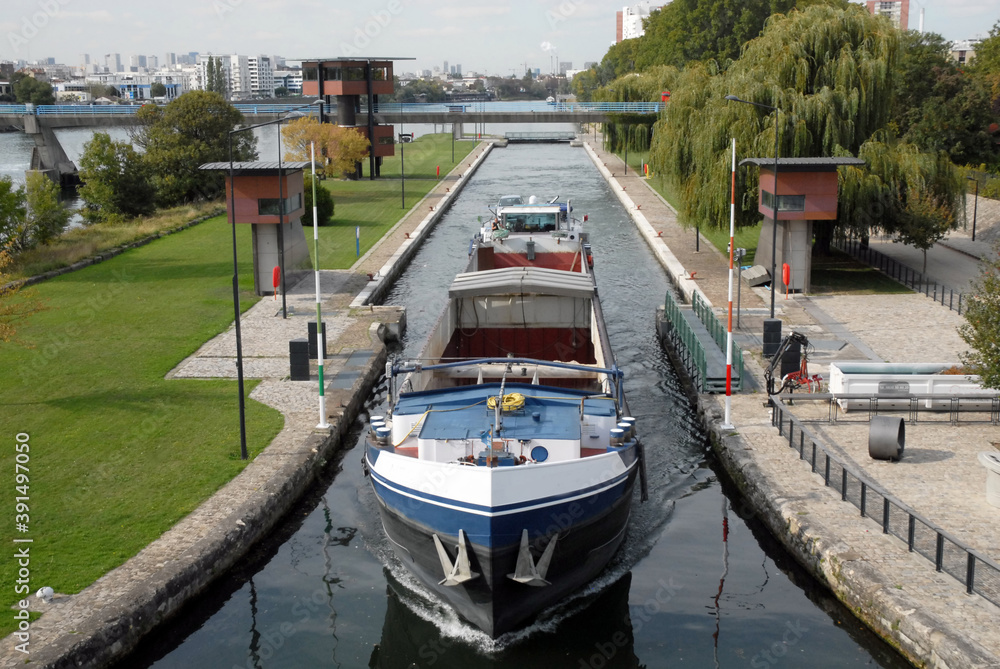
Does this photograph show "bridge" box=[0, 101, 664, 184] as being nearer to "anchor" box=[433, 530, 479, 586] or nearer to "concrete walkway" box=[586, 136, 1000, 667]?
"concrete walkway" box=[586, 136, 1000, 667]

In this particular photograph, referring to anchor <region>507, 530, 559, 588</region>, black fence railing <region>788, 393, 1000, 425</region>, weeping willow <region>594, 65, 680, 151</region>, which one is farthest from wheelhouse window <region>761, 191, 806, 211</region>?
weeping willow <region>594, 65, 680, 151</region>

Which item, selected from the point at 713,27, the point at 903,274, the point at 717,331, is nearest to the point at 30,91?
the point at 713,27

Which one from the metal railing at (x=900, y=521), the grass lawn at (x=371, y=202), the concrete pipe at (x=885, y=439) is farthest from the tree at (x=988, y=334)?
the grass lawn at (x=371, y=202)

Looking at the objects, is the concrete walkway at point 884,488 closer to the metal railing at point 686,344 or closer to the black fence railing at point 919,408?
the black fence railing at point 919,408

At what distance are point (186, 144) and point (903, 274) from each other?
135 feet

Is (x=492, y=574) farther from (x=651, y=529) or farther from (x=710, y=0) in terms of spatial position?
(x=710, y=0)

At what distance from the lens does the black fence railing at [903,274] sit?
106 ft

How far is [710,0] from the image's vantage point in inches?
3521

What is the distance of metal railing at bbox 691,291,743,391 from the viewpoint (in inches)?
936

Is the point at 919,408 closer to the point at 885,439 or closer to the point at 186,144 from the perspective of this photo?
the point at 885,439

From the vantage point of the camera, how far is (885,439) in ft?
60.6

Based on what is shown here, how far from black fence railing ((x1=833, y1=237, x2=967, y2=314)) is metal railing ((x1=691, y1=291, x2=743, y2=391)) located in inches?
288

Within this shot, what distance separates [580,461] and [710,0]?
8331cm

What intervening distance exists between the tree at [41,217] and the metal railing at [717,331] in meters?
29.7
